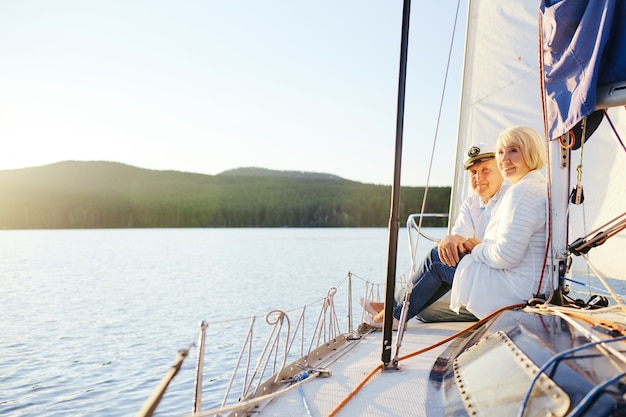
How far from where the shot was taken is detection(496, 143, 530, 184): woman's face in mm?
4562

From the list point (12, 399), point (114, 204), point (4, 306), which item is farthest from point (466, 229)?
point (114, 204)

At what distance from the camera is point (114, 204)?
345 ft

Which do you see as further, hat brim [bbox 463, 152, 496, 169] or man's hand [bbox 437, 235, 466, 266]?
hat brim [bbox 463, 152, 496, 169]

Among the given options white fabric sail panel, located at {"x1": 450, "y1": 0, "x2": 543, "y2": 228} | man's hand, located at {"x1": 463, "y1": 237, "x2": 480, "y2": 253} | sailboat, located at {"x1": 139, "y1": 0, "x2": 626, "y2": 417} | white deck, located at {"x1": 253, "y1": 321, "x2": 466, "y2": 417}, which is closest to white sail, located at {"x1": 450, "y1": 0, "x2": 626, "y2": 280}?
white fabric sail panel, located at {"x1": 450, "y1": 0, "x2": 543, "y2": 228}

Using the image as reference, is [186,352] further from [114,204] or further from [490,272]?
[114,204]

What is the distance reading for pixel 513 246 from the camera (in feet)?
13.9

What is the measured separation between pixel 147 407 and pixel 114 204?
358ft

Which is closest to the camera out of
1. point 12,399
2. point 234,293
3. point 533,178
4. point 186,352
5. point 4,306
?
point 186,352

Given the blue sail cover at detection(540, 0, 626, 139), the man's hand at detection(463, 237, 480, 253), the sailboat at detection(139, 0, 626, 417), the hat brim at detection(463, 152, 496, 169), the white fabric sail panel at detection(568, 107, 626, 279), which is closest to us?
the sailboat at detection(139, 0, 626, 417)

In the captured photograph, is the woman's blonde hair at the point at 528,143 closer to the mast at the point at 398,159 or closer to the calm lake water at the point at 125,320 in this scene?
the mast at the point at 398,159

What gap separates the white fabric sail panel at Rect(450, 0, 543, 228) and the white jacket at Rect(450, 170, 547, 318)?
3147 millimetres

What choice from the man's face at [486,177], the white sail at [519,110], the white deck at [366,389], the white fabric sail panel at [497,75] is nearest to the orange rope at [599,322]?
the white deck at [366,389]

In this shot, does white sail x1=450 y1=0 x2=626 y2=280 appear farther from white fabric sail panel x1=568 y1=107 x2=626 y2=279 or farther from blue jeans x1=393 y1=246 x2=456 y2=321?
blue jeans x1=393 y1=246 x2=456 y2=321

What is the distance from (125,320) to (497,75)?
12402 mm
